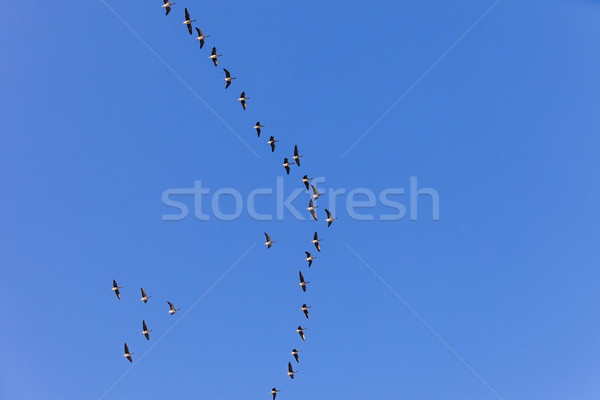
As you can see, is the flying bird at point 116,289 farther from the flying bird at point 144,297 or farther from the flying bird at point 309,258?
the flying bird at point 309,258

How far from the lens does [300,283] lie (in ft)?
231

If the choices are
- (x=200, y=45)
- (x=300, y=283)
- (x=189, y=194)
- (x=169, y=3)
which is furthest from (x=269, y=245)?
(x=169, y=3)

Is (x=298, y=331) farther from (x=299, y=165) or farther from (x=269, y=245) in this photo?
(x=299, y=165)

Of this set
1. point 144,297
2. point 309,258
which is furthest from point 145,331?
point 309,258

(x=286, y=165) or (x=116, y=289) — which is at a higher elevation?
(x=286, y=165)

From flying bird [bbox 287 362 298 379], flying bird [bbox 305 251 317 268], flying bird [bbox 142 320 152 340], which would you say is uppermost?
flying bird [bbox 305 251 317 268]

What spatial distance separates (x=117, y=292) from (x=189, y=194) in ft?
45.7

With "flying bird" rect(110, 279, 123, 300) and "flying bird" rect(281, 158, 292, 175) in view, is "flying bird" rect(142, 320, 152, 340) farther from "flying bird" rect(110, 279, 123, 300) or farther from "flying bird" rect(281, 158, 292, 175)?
"flying bird" rect(281, 158, 292, 175)

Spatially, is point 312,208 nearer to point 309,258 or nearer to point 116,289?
point 309,258

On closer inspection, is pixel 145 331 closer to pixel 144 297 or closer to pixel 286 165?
pixel 144 297

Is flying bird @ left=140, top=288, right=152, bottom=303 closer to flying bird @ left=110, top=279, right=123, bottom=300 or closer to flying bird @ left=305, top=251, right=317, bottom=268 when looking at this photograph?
flying bird @ left=110, top=279, right=123, bottom=300

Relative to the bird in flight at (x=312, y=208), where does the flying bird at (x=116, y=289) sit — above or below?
below

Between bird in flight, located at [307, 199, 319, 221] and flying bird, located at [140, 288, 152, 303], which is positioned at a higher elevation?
bird in flight, located at [307, 199, 319, 221]

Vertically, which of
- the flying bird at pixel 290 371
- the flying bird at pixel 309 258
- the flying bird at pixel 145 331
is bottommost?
the flying bird at pixel 145 331
